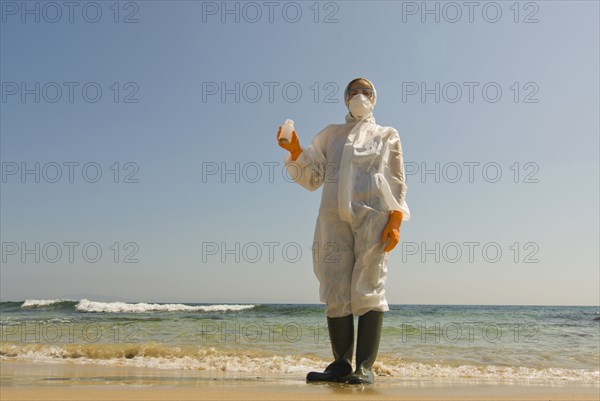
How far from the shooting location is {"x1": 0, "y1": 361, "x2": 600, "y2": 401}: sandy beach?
9.98 feet

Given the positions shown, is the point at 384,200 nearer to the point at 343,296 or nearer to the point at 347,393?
the point at 343,296

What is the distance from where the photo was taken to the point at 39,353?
7004 mm

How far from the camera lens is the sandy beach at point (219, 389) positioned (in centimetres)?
304

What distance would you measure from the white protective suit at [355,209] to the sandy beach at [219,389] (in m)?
0.61

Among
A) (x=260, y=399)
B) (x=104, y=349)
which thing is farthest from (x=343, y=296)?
(x=104, y=349)

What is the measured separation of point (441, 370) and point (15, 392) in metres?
4.39

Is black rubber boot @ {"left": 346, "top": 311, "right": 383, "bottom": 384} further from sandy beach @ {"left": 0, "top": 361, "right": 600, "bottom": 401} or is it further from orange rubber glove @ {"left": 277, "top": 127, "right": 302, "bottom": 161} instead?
orange rubber glove @ {"left": 277, "top": 127, "right": 302, "bottom": 161}

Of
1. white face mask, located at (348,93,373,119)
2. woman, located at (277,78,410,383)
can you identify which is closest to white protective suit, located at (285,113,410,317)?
woman, located at (277,78,410,383)

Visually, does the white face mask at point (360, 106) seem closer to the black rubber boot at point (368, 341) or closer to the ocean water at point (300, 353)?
the black rubber boot at point (368, 341)

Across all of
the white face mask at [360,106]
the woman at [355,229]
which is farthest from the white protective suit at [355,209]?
the white face mask at [360,106]

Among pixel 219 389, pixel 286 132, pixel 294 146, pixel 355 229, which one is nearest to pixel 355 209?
pixel 355 229

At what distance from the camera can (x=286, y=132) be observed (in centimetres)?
408

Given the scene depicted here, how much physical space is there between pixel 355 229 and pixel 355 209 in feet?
0.46

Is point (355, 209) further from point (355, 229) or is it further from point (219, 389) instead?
point (219, 389)
